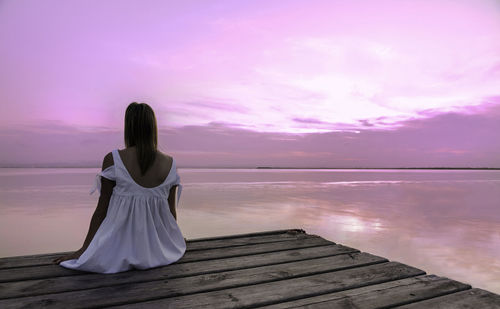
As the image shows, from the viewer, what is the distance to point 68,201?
13688 mm

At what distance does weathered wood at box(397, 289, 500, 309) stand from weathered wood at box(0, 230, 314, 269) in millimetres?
2243

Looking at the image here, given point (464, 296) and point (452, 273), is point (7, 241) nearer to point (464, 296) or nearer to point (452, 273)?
point (464, 296)

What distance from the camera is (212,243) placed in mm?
4117

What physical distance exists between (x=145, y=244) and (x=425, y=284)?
8.92 feet

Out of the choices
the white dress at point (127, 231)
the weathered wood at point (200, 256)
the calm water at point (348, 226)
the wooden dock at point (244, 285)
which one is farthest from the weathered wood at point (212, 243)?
the calm water at point (348, 226)

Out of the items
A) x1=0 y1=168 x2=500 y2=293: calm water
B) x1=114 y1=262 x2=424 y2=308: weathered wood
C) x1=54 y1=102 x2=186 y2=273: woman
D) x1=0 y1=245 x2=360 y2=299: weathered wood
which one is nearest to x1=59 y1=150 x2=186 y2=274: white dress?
x1=54 y1=102 x2=186 y2=273: woman

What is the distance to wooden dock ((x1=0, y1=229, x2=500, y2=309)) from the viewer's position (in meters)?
2.30

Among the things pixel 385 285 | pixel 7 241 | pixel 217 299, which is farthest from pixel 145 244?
pixel 7 241

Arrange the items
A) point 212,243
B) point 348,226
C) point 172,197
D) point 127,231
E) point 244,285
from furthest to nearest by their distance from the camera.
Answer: point 348,226, point 212,243, point 172,197, point 127,231, point 244,285

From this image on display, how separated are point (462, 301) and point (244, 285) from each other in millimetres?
1763

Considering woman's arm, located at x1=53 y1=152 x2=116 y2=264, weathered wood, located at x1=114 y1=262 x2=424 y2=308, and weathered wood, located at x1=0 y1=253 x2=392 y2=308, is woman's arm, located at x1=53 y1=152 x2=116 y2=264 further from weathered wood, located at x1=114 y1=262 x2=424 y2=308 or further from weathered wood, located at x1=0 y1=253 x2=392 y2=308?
weathered wood, located at x1=114 y1=262 x2=424 y2=308

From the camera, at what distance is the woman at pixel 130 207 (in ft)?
9.68

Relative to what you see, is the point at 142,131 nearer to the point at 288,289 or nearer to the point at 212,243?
the point at 212,243

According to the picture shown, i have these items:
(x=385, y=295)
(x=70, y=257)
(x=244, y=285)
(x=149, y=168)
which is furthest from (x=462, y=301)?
(x=70, y=257)
